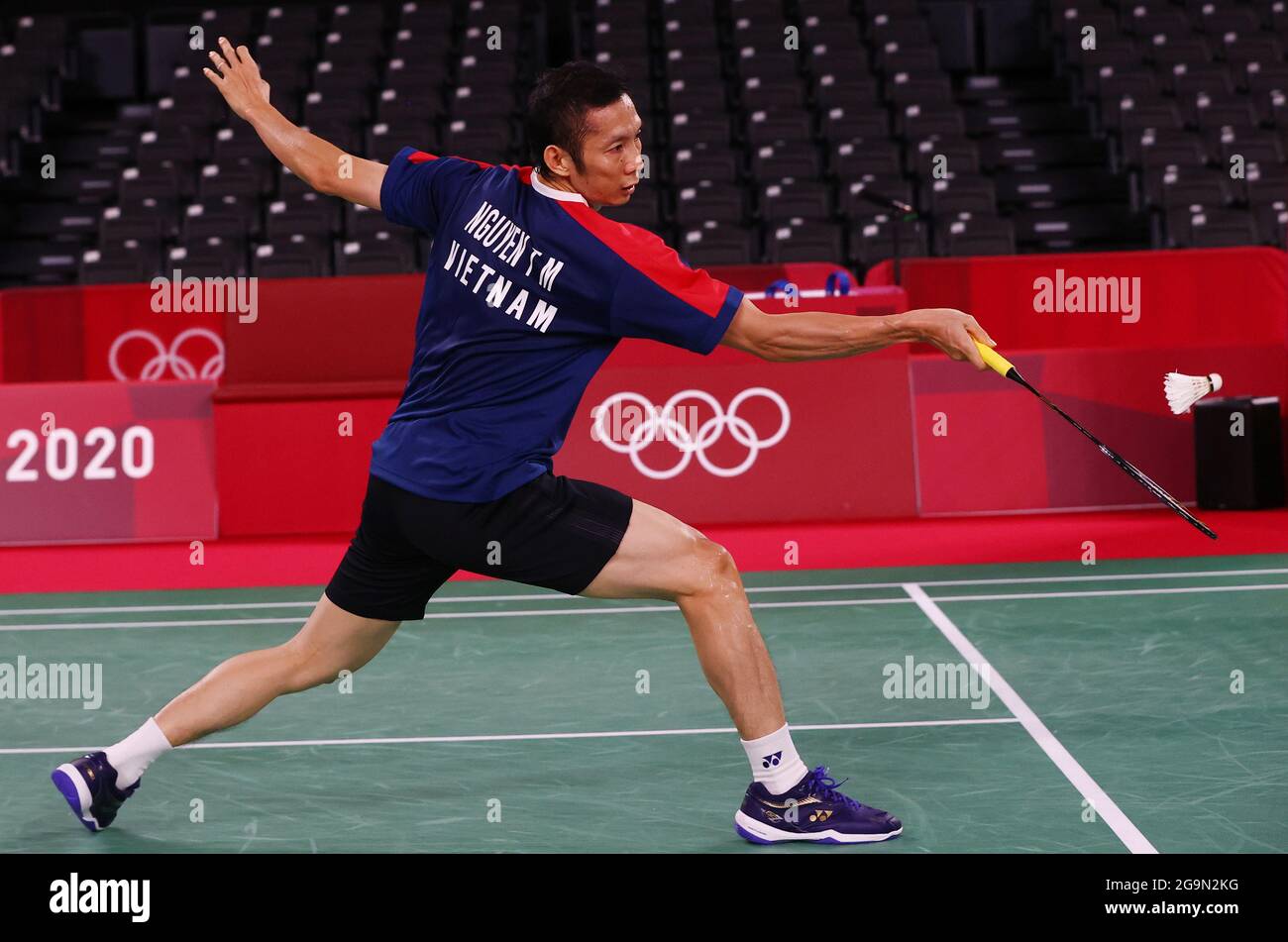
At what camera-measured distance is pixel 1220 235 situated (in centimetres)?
1448

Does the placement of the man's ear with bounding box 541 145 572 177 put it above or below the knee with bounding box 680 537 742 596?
above

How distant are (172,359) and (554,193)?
32.2 ft

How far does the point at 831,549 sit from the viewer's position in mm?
8906

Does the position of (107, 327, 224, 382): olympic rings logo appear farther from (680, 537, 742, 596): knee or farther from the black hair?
(680, 537, 742, 596): knee

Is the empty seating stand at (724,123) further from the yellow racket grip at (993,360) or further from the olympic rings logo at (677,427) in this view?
the yellow racket grip at (993,360)

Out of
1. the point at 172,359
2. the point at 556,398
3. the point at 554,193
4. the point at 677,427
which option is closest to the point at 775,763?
the point at 556,398

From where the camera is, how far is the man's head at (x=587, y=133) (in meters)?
3.88

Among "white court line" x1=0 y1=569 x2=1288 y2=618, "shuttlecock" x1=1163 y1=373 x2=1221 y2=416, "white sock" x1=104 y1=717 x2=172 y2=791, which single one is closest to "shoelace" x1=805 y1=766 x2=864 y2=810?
"shuttlecock" x1=1163 y1=373 x2=1221 y2=416

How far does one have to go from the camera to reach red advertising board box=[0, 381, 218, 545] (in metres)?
9.49

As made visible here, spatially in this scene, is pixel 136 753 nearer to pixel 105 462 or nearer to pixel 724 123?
pixel 105 462

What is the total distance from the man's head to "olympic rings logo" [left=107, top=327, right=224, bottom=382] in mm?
9329

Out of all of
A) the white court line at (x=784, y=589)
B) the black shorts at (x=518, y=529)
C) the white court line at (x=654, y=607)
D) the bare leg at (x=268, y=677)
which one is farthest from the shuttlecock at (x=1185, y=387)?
the white court line at (x=784, y=589)

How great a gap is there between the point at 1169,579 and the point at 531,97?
488 centimetres

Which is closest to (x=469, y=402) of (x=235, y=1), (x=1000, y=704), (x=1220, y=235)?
(x=1000, y=704)
